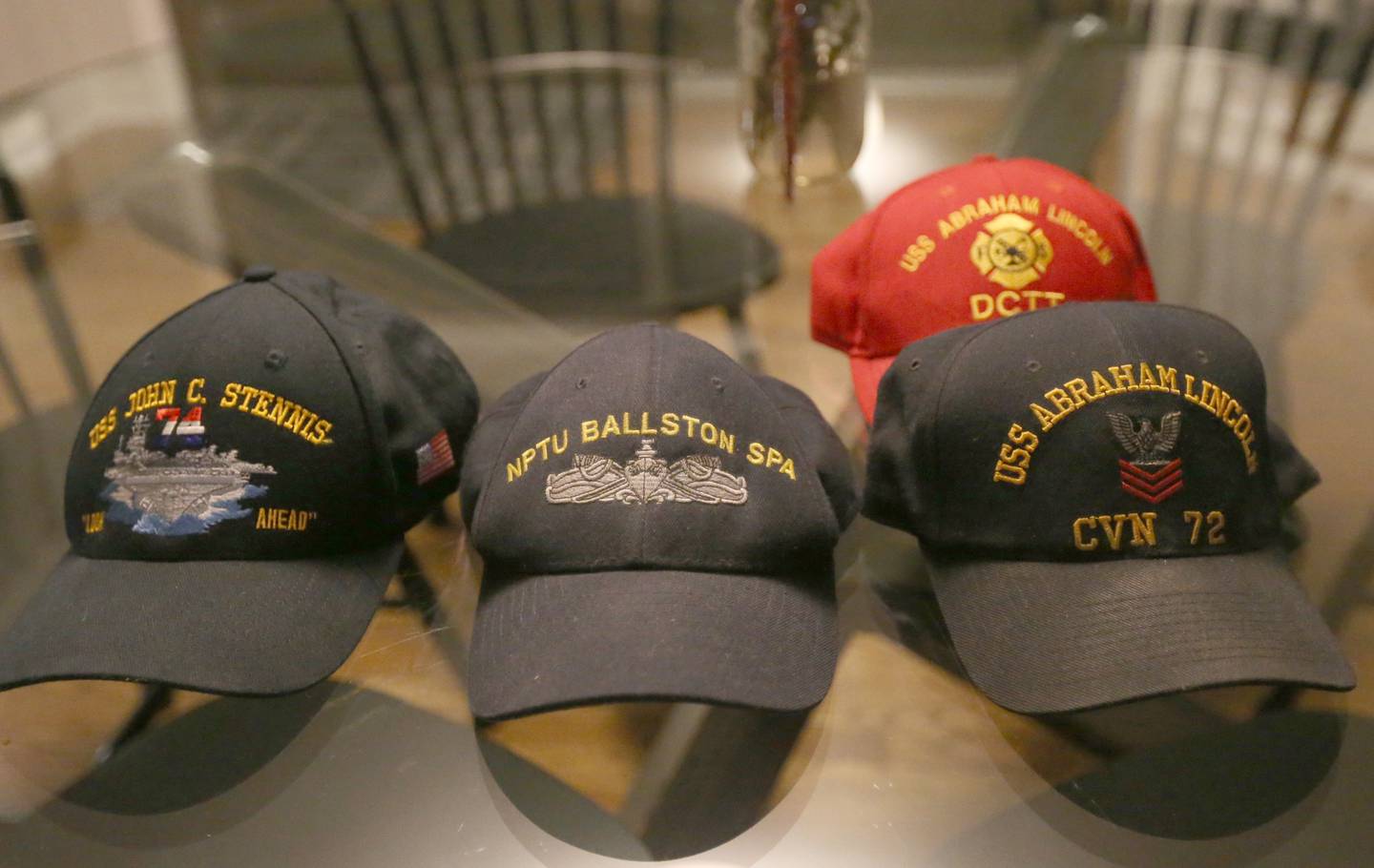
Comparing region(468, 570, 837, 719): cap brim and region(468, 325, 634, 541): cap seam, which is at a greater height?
region(468, 325, 634, 541): cap seam

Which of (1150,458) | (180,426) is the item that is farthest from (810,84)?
(180,426)

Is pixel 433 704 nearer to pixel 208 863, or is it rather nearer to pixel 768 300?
pixel 208 863

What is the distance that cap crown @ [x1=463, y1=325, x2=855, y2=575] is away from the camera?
2.19 ft

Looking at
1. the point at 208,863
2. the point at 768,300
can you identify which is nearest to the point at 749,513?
the point at 208,863

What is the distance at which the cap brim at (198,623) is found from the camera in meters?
0.64

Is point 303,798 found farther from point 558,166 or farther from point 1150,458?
point 558,166

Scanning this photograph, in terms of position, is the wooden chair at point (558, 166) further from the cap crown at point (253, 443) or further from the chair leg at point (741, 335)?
the cap crown at point (253, 443)

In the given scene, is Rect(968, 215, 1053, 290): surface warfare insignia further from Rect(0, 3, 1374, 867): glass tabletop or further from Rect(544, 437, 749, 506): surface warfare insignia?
Rect(544, 437, 749, 506): surface warfare insignia

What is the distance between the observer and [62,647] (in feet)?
2.16

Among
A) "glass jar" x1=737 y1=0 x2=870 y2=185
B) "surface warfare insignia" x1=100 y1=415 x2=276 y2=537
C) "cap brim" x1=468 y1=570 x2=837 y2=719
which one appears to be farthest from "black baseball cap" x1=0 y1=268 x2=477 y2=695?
"glass jar" x1=737 y1=0 x2=870 y2=185

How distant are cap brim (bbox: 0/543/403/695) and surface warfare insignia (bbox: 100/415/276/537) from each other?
29mm

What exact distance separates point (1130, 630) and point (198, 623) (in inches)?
22.5

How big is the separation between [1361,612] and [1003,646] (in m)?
0.30

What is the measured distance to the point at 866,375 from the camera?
88cm
